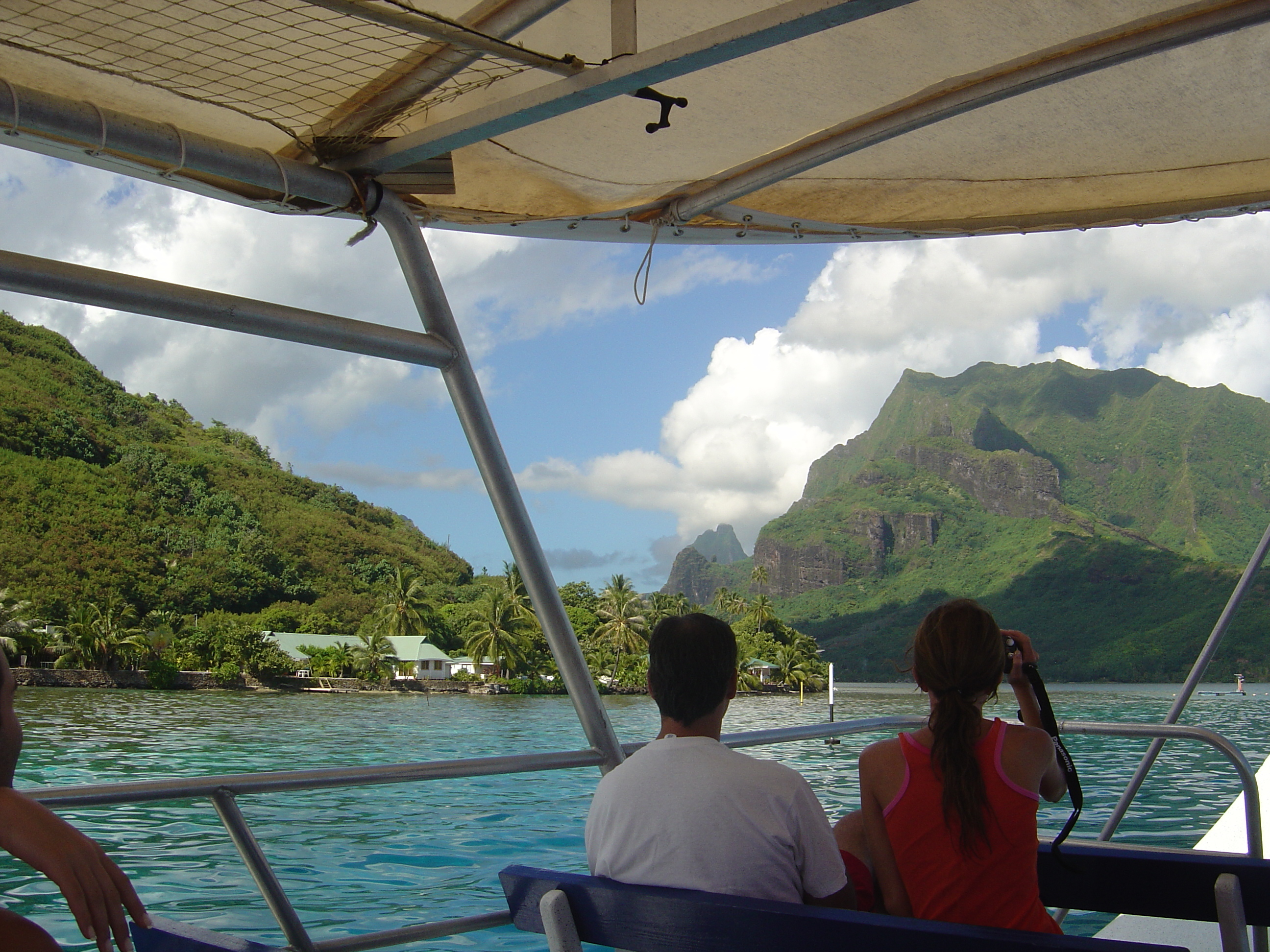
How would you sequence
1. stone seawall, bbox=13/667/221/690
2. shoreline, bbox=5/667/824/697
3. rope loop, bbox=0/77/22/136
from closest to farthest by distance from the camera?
rope loop, bbox=0/77/22/136
stone seawall, bbox=13/667/221/690
shoreline, bbox=5/667/824/697

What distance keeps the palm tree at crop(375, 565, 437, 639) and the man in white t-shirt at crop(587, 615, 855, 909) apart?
53.8m

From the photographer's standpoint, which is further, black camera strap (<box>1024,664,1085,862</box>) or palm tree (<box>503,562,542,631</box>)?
palm tree (<box>503,562,542,631</box>)

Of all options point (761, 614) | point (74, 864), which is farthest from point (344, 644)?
point (74, 864)

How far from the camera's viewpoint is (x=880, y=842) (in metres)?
1.15

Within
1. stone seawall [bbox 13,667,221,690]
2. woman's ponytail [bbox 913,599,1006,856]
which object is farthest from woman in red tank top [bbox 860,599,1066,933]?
stone seawall [bbox 13,667,221,690]

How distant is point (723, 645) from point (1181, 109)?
144cm

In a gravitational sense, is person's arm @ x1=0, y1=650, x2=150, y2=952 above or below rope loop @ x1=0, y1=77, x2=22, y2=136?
below

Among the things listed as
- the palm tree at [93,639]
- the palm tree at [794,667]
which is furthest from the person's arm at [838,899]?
the palm tree at [794,667]

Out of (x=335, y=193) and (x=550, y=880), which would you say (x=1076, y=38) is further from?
(x=550, y=880)

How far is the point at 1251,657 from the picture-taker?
67.6 meters

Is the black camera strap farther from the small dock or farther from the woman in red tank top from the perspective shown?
the small dock

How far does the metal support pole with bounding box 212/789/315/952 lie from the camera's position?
4.51 ft

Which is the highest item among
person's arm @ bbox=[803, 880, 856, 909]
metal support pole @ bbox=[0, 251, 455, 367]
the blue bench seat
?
metal support pole @ bbox=[0, 251, 455, 367]

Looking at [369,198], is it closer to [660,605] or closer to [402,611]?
Answer: [402,611]
